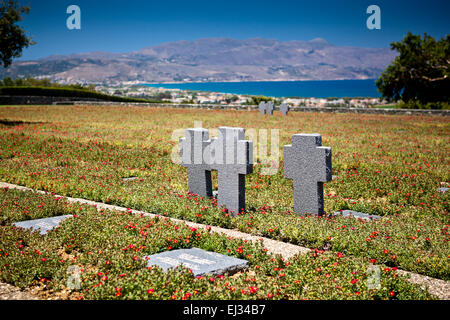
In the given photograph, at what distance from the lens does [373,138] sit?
19516 millimetres

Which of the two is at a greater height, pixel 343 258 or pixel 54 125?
pixel 54 125

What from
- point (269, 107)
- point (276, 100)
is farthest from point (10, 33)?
point (276, 100)

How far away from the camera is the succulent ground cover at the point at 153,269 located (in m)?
4.51

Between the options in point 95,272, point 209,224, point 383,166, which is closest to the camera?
point 95,272

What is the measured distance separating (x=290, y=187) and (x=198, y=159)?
2.67 m

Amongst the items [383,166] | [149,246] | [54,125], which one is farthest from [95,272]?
[54,125]

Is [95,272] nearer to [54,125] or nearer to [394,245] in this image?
[394,245]

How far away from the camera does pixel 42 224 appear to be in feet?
22.6

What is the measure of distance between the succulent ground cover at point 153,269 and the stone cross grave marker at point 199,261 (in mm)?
143

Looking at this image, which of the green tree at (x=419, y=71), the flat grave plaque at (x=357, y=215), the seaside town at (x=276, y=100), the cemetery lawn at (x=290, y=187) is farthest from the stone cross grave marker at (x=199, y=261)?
the green tree at (x=419, y=71)

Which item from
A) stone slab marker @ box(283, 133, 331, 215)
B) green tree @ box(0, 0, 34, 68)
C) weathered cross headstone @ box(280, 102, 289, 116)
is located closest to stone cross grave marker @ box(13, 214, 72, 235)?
stone slab marker @ box(283, 133, 331, 215)

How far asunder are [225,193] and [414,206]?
3960 mm

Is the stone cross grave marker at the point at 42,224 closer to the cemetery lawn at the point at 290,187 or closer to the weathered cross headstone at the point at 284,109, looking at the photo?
the cemetery lawn at the point at 290,187

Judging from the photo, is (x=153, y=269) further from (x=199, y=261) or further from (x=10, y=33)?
(x=10, y=33)
